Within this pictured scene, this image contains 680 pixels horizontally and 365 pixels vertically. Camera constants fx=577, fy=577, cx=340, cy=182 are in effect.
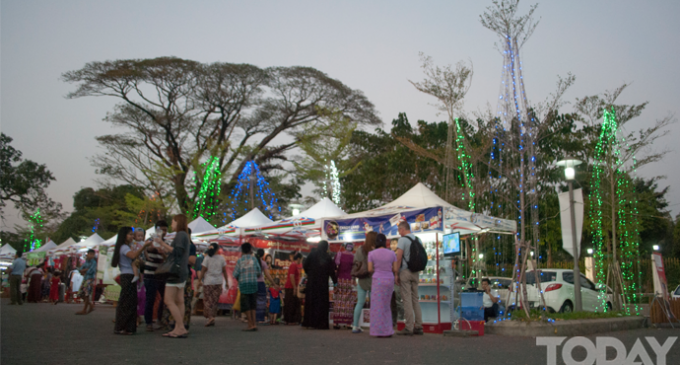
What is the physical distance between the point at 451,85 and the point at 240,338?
47.3 feet

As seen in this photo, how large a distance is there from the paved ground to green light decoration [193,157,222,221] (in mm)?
24552

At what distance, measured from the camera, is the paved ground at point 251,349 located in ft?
18.3

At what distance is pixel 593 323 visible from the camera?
1014cm

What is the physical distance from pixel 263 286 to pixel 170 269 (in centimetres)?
424

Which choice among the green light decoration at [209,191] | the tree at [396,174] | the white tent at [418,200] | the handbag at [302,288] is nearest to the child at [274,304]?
the handbag at [302,288]

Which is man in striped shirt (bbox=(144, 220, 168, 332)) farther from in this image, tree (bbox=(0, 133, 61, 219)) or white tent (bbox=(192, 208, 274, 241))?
tree (bbox=(0, 133, 61, 219))

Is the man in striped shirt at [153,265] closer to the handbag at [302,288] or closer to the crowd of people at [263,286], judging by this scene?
the crowd of people at [263,286]

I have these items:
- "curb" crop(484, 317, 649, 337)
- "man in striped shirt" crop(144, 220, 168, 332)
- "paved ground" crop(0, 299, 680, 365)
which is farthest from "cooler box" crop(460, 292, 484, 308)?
"man in striped shirt" crop(144, 220, 168, 332)

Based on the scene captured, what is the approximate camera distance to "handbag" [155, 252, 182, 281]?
7668 mm

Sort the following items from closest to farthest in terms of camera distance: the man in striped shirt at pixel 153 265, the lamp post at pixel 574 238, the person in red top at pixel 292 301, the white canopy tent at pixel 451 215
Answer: the man in striped shirt at pixel 153 265 < the white canopy tent at pixel 451 215 < the lamp post at pixel 574 238 < the person in red top at pixel 292 301

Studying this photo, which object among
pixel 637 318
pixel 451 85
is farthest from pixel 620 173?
pixel 451 85

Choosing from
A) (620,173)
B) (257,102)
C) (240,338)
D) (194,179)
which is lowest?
(240,338)

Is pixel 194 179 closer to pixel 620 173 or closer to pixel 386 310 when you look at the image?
pixel 620 173

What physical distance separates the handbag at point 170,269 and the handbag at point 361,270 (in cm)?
298
